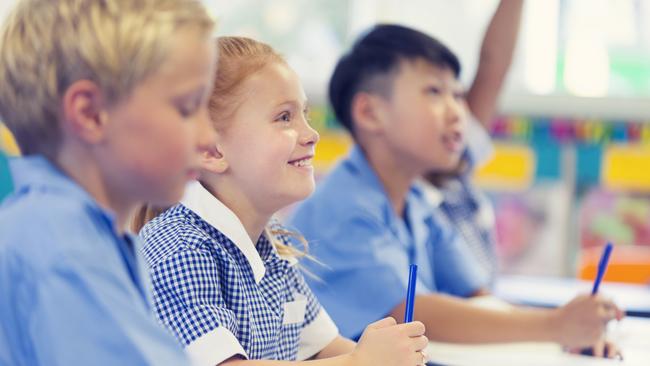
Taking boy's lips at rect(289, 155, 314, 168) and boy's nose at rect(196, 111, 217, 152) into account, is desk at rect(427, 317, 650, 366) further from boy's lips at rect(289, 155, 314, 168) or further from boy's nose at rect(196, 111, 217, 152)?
boy's nose at rect(196, 111, 217, 152)

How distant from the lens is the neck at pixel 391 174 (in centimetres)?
185

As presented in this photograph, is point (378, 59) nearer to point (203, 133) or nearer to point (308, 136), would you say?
point (308, 136)

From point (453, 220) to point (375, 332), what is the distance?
47.9 inches

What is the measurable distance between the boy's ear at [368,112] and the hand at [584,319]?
51cm

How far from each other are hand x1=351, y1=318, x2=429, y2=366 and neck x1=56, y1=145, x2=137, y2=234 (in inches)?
13.7

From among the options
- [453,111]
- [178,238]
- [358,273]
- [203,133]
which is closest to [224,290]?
[178,238]

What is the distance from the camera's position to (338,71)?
1.98 m

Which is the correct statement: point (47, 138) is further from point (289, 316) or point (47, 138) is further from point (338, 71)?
point (338, 71)

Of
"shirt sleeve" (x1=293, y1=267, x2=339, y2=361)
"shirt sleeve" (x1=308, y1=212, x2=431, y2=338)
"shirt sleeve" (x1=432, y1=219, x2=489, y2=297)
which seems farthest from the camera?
"shirt sleeve" (x1=432, y1=219, x2=489, y2=297)

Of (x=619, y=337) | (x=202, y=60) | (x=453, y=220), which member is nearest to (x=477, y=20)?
(x=453, y=220)

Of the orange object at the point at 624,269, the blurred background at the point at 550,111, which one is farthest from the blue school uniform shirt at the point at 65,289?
the blurred background at the point at 550,111

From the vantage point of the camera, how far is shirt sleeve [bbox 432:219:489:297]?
6.55 feet

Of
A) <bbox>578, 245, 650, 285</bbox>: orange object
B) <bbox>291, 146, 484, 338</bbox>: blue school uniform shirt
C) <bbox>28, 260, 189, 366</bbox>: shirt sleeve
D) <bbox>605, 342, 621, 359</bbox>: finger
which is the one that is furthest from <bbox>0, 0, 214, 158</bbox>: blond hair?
<bbox>578, 245, 650, 285</bbox>: orange object

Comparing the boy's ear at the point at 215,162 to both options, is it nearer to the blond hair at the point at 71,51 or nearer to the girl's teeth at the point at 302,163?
the girl's teeth at the point at 302,163
